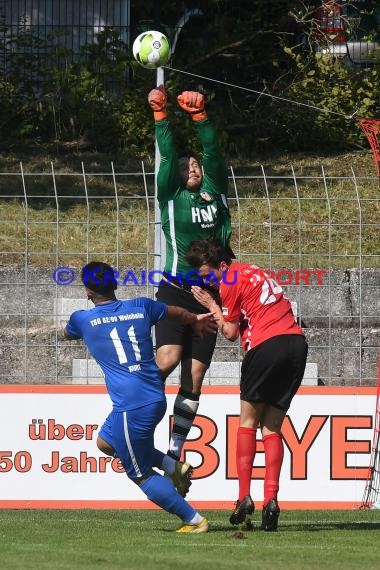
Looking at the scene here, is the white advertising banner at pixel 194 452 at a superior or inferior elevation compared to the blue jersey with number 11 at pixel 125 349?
inferior

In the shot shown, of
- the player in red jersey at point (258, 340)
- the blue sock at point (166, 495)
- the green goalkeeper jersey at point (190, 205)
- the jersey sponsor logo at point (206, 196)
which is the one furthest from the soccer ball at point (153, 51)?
the blue sock at point (166, 495)

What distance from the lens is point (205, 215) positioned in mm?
9492

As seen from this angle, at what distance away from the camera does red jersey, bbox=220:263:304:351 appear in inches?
330

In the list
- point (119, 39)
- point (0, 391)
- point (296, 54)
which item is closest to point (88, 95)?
point (119, 39)

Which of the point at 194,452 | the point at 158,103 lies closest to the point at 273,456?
the point at 158,103

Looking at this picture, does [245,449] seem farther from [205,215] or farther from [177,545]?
[205,215]

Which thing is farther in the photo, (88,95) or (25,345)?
(88,95)

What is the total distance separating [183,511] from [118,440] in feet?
1.88

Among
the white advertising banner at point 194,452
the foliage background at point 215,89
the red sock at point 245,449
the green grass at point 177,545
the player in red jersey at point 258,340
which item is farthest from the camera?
the foliage background at point 215,89

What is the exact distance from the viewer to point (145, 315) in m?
7.98

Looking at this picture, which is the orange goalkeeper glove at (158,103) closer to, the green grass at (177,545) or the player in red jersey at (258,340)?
the player in red jersey at (258,340)

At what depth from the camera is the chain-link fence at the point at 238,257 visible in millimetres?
12070

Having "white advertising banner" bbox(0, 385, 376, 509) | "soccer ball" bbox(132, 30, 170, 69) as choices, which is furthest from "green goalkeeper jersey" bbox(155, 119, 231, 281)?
"white advertising banner" bbox(0, 385, 376, 509)

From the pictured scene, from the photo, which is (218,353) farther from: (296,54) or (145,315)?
(296,54)
